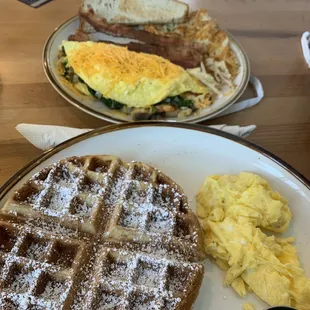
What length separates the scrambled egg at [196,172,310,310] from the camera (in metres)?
1.40

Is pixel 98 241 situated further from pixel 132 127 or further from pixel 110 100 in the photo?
pixel 110 100

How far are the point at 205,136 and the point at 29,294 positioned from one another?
101 cm

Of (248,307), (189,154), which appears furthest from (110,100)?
(248,307)

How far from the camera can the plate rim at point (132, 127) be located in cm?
162

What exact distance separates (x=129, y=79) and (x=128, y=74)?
1.6 inches

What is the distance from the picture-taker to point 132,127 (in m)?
1.86

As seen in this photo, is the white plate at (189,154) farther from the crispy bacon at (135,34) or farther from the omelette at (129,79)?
the crispy bacon at (135,34)

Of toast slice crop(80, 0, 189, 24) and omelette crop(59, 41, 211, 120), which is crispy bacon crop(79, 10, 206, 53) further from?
omelette crop(59, 41, 211, 120)

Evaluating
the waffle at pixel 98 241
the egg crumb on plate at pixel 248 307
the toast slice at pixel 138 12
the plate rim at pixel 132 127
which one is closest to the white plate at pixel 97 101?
the plate rim at pixel 132 127

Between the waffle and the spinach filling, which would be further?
the spinach filling

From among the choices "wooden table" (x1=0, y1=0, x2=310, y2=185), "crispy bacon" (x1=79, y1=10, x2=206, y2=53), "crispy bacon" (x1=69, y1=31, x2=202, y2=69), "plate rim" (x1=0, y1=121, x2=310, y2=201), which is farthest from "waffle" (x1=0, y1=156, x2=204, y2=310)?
"crispy bacon" (x1=79, y1=10, x2=206, y2=53)

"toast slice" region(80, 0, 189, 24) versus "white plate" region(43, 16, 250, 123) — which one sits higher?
"toast slice" region(80, 0, 189, 24)

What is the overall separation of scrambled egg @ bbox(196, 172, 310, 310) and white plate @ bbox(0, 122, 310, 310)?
82 mm

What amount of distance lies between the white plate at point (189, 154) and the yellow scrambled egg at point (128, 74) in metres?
0.32
